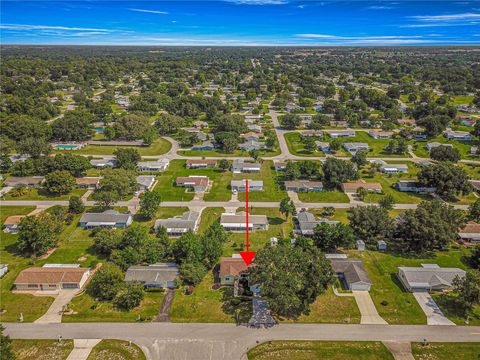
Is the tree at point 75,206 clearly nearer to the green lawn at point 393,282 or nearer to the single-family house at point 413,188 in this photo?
the green lawn at point 393,282

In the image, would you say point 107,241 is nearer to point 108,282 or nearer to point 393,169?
point 108,282

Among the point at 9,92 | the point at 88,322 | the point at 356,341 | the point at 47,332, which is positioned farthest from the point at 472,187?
the point at 9,92

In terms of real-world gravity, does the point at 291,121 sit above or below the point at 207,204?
above

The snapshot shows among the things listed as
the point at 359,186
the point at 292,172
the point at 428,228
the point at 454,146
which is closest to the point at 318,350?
the point at 428,228

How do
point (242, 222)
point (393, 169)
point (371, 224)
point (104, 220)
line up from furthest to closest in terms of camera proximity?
point (393, 169) → point (104, 220) → point (242, 222) → point (371, 224)

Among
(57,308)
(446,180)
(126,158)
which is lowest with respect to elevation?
(57,308)

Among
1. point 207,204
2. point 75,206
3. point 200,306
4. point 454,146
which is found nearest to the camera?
point 200,306

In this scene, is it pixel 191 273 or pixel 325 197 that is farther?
pixel 325 197
